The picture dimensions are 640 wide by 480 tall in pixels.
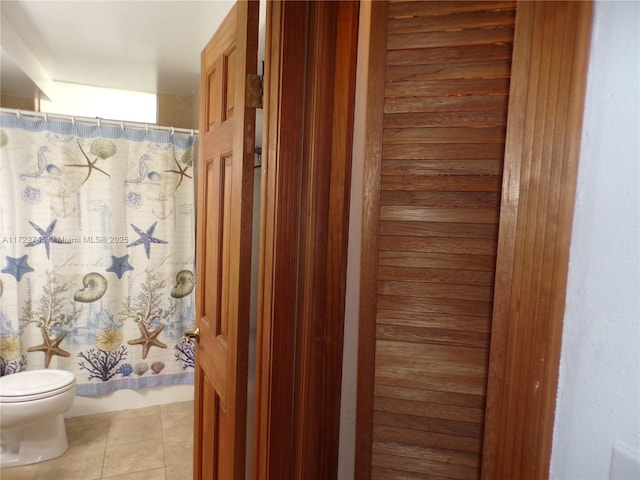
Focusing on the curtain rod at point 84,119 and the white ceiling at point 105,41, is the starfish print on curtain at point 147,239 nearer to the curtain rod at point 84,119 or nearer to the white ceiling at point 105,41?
the curtain rod at point 84,119

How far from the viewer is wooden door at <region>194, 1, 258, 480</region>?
1017mm

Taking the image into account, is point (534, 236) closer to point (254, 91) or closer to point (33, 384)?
point (254, 91)

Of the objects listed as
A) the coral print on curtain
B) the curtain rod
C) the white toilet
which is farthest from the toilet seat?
the curtain rod

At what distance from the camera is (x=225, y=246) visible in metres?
1.19

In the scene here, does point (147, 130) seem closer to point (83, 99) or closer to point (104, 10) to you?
point (104, 10)

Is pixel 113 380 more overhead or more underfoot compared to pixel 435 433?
more underfoot

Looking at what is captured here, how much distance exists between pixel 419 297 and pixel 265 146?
0.52 meters

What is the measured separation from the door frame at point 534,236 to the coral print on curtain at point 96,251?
90.1 inches

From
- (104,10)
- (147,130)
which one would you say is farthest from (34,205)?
(104,10)

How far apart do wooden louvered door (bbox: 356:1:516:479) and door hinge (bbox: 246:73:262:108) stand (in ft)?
1.30

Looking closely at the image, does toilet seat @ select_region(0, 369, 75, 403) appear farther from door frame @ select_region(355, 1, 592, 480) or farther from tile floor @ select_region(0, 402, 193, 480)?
door frame @ select_region(355, 1, 592, 480)

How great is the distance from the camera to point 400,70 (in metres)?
0.69

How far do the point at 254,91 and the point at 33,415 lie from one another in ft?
6.52

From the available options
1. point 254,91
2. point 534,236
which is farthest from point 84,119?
point 534,236
